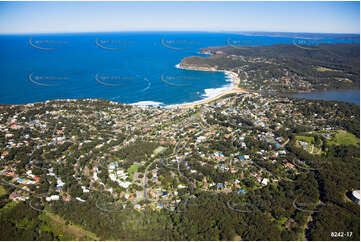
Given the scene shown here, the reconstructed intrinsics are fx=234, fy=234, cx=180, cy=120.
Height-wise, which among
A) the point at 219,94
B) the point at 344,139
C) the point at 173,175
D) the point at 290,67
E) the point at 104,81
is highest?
the point at 290,67

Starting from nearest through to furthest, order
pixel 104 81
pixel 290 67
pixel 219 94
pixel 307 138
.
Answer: pixel 307 138
pixel 219 94
pixel 104 81
pixel 290 67

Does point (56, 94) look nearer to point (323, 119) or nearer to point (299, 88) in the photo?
point (323, 119)

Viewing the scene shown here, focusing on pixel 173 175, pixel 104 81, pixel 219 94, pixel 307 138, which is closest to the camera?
pixel 173 175

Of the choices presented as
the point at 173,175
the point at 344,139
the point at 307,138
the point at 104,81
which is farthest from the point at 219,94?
the point at 173,175

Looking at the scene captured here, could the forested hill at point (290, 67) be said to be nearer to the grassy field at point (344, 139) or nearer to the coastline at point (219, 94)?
the coastline at point (219, 94)

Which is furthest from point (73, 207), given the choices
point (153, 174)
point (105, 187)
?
point (153, 174)

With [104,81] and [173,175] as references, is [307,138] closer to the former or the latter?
[173,175]

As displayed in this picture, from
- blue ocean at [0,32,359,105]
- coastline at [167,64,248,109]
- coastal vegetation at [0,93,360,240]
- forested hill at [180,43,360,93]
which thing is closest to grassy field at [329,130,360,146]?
coastal vegetation at [0,93,360,240]
